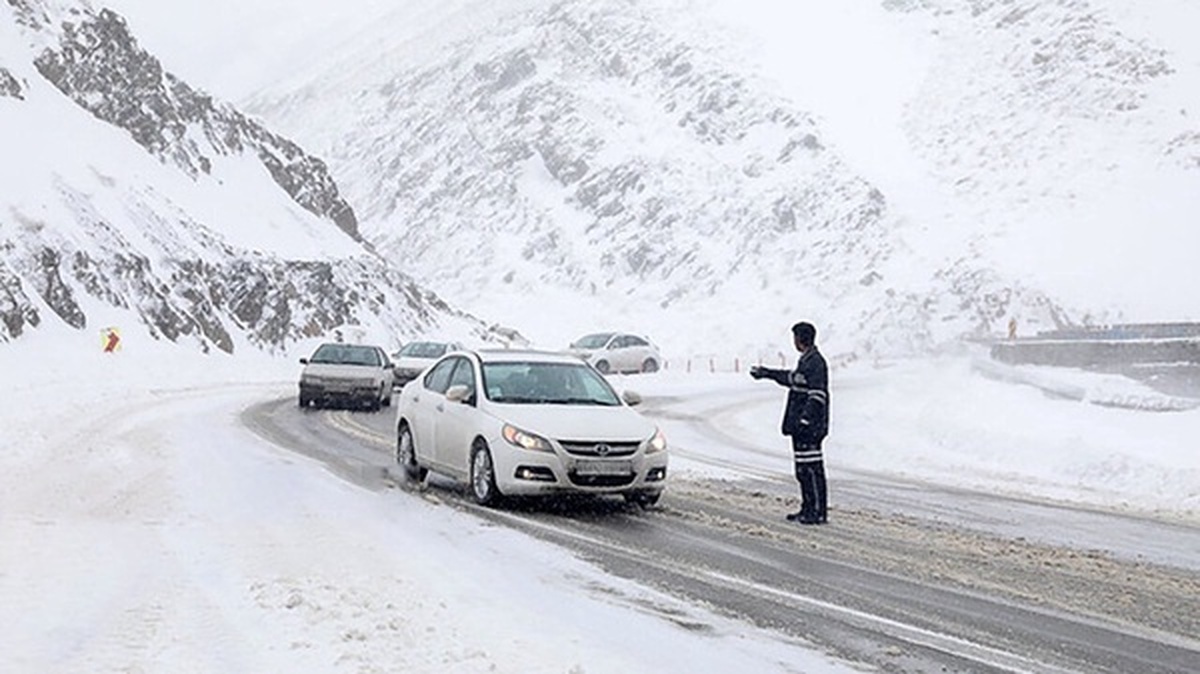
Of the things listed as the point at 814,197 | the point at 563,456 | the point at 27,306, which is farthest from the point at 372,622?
the point at 814,197

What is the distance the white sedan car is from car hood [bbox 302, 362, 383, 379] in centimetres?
1215

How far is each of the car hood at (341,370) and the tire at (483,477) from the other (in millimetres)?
13988

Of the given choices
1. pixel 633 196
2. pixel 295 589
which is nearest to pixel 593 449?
pixel 295 589

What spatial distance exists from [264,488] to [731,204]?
68.5m

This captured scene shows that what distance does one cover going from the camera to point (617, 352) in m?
44.2

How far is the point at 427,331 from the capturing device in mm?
61125

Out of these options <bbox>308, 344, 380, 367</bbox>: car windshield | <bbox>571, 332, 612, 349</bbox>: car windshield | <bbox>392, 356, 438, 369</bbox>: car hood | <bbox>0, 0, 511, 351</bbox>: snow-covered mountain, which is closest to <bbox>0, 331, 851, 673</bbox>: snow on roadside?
<bbox>308, 344, 380, 367</bbox>: car windshield

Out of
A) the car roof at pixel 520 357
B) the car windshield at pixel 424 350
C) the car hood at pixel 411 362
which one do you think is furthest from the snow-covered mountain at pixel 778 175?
the car roof at pixel 520 357

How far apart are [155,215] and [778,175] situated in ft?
138

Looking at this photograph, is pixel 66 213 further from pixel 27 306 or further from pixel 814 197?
pixel 814 197

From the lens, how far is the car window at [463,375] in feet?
39.2

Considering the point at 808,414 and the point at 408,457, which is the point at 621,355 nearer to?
the point at 408,457

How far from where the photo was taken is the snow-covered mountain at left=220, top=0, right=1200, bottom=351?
65000 millimetres

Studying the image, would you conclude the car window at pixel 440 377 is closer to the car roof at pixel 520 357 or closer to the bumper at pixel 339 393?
the car roof at pixel 520 357
